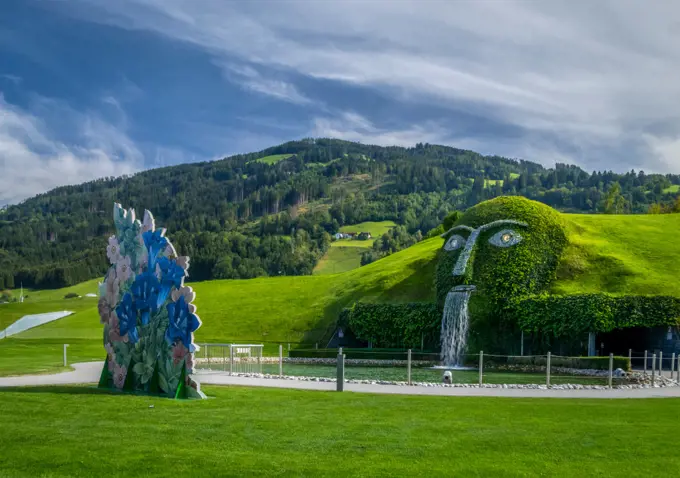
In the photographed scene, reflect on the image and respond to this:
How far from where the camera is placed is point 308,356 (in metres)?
45.4

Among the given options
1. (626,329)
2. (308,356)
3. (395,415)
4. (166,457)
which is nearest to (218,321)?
(308,356)

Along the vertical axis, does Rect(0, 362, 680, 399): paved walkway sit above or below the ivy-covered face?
below

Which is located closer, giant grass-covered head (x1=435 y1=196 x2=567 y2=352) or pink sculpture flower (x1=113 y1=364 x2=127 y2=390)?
pink sculpture flower (x1=113 y1=364 x2=127 y2=390)

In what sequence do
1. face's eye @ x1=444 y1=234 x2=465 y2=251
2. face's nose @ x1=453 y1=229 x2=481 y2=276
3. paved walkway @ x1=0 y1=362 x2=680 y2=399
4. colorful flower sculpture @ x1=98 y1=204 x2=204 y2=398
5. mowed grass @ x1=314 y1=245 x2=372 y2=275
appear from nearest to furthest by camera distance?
1. colorful flower sculpture @ x1=98 y1=204 x2=204 y2=398
2. paved walkway @ x1=0 y1=362 x2=680 y2=399
3. face's nose @ x1=453 y1=229 x2=481 y2=276
4. face's eye @ x1=444 y1=234 x2=465 y2=251
5. mowed grass @ x1=314 y1=245 x2=372 y2=275

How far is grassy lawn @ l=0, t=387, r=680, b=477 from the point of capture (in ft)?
35.1

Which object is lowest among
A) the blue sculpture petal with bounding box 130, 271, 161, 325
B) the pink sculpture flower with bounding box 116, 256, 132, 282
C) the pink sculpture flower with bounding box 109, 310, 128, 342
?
the pink sculpture flower with bounding box 109, 310, 128, 342

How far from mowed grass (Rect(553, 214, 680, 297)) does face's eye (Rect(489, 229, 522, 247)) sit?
378 cm

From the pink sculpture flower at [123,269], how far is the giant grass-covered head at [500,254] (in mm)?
26159

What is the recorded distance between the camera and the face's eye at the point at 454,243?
46.6 meters

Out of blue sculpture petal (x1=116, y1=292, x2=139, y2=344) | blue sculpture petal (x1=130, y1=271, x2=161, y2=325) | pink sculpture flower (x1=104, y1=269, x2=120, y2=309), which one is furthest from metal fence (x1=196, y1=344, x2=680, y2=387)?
pink sculpture flower (x1=104, y1=269, x2=120, y2=309)

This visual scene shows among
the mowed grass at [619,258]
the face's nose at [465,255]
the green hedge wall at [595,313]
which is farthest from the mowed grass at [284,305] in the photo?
the green hedge wall at [595,313]

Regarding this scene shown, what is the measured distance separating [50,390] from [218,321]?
128 ft

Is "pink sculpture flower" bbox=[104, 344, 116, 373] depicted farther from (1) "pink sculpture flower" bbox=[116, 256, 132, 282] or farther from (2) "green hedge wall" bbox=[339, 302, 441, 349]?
(2) "green hedge wall" bbox=[339, 302, 441, 349]

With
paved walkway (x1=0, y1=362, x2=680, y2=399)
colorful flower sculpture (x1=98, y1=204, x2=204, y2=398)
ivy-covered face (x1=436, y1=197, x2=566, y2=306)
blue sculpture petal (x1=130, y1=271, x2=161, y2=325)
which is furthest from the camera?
ivy-covered face (x1=436, y1=197, x2=566, y2=306)
